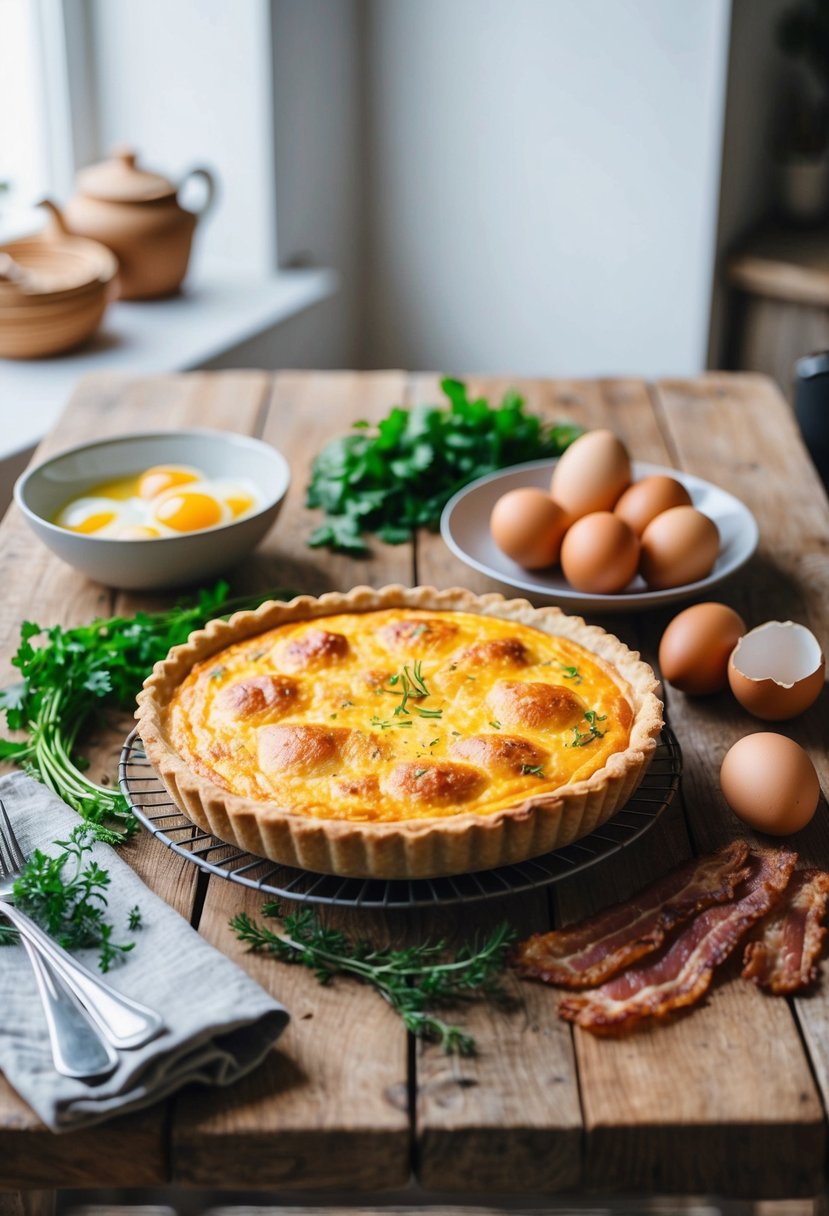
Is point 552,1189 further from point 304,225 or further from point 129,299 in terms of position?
point 304,225

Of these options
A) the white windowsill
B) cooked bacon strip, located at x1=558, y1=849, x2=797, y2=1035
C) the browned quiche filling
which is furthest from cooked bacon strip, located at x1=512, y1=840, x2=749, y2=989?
the white windowsill

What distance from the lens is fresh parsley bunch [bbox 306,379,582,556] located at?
267 cm

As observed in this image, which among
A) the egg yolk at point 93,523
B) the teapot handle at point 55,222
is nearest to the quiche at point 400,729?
the egg yolk at point 93,523

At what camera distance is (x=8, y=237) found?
4734 millimetres

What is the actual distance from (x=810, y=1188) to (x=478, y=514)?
1.50m

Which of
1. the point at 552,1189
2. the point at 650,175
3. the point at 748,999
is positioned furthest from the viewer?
the point at 650,175

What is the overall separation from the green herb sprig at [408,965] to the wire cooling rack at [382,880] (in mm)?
46

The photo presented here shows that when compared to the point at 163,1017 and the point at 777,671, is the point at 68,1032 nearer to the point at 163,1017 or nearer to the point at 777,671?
the point at 163,1017

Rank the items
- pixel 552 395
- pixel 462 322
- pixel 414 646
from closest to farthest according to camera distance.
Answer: pixel 414 646
pixel 552 395
pixel 462 322

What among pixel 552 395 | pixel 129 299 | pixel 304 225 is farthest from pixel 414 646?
pixel 304 225

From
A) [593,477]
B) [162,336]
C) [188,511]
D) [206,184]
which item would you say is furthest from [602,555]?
[206,184]

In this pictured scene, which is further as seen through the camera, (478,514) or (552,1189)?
(478,514)

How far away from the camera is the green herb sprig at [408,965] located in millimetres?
1412

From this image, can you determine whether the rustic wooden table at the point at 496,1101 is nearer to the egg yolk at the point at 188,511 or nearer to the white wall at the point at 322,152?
the egg yolk at the point at 188,511
